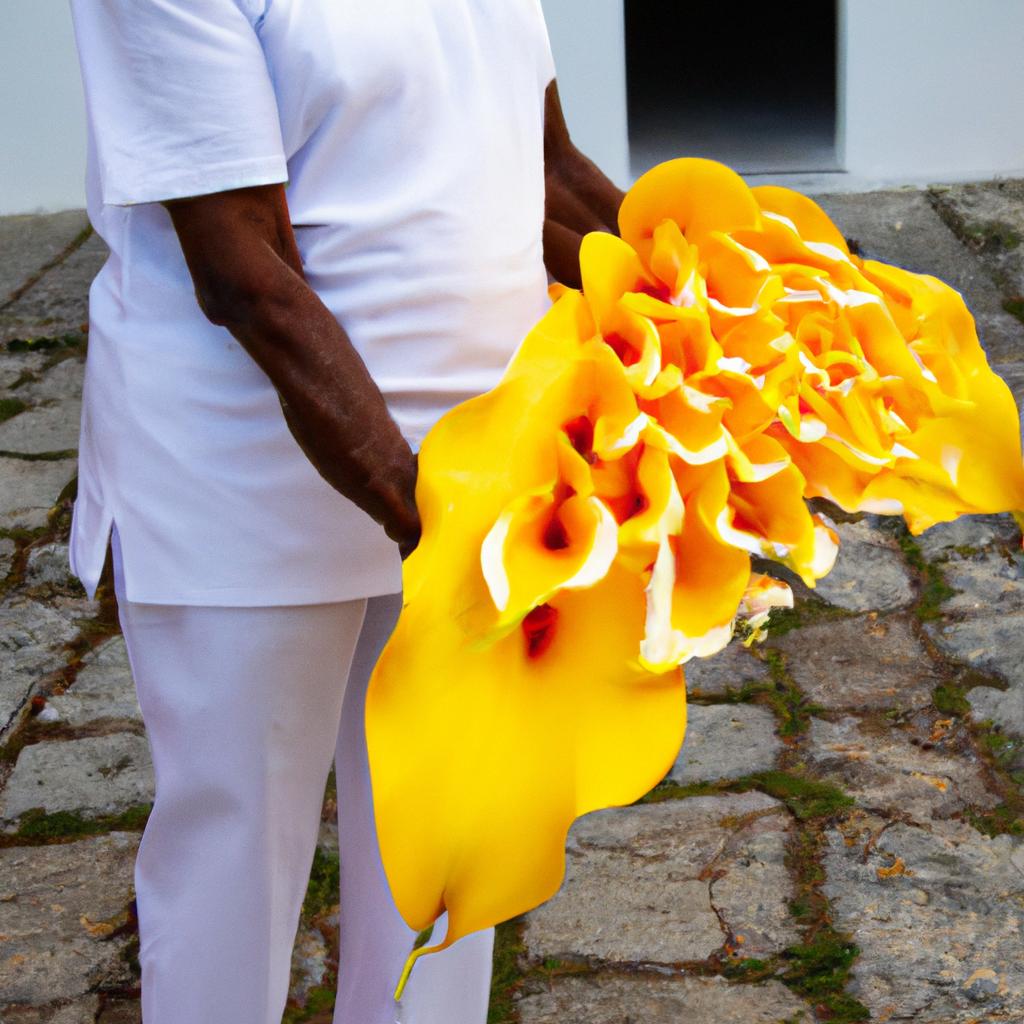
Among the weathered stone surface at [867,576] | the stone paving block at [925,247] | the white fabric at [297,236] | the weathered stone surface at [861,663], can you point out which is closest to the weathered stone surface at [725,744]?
the weathered stone surface at [861,663]

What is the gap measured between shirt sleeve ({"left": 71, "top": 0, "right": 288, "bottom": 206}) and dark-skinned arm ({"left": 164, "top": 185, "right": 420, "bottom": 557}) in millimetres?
26

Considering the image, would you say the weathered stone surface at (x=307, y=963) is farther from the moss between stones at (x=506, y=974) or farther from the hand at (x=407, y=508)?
the hand at (x=407, y=508)

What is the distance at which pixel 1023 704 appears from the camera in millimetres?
2896

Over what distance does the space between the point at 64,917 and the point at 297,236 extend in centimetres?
155

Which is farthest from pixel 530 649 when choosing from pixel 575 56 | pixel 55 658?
pixel 575 56

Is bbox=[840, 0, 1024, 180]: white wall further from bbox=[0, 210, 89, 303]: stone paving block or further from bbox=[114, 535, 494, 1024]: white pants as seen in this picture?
bbox=[114, 535, 494, 1024]: white pants

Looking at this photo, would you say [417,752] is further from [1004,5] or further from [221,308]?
[1004,5]

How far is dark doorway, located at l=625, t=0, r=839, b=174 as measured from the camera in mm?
5875

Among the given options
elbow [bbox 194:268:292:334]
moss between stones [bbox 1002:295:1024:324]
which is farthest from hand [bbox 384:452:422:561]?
moss between stones [bbox 1002:295:1024:324]

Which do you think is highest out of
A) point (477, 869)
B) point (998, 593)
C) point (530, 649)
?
point (530, 649)

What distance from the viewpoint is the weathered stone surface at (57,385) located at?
4.39 m

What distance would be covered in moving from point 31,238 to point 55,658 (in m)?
2.63

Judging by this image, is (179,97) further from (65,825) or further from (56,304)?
(56,304)

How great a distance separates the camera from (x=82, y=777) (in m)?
2.82
